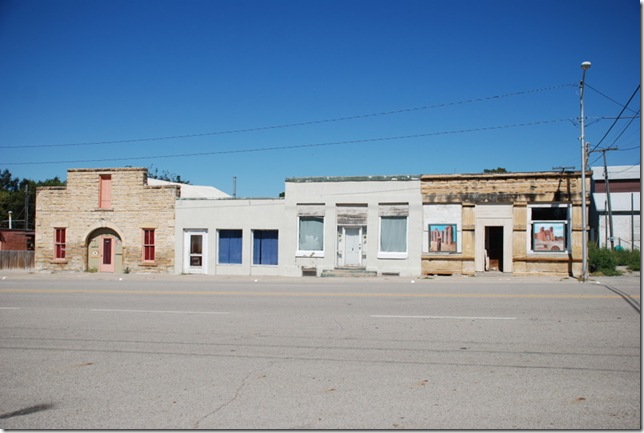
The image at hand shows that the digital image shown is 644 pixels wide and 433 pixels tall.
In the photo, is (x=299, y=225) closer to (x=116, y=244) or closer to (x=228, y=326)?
(x=116, y=244)

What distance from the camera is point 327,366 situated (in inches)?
286

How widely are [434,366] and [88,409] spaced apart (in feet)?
14.2

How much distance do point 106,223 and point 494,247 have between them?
20.6 metres

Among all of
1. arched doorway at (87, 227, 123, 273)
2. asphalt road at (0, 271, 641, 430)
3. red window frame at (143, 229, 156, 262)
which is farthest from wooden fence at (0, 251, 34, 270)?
asphalt road at (0, 271, 641, 430)

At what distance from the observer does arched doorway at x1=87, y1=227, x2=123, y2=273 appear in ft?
94.4

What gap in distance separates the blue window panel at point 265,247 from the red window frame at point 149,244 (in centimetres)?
579

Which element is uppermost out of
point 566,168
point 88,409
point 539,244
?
point 566,168

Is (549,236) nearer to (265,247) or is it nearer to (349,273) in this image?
(349,273)

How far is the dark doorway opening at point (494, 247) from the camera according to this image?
25047mm

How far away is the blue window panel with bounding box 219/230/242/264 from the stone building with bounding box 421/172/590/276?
31.3 ft

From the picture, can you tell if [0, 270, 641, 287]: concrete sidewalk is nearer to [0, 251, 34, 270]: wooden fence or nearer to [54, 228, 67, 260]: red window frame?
[54, 228, 67, 260]: red window frame

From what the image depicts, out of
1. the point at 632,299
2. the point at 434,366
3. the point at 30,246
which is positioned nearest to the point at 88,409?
the point at 434,366

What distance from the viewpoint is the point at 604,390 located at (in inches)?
236

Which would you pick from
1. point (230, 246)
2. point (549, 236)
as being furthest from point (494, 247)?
point (230, 246)
